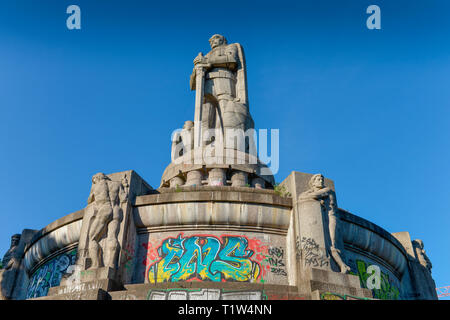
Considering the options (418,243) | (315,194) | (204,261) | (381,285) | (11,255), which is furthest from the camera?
(418,243)

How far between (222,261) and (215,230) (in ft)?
3.00

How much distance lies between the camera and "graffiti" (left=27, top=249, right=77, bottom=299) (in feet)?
40.1

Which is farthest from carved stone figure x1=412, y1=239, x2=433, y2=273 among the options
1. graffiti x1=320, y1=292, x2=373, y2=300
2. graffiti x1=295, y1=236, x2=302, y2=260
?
graffiti x1=320, y1=292, x2=373, y2=300

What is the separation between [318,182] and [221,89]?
25.8ft

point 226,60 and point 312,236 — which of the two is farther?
point 226,60

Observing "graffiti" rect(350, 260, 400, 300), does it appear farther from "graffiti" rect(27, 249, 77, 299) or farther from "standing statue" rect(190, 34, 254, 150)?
"graffiti" rect(27, 249, 77, 299)

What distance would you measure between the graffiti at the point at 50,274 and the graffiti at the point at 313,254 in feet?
19.7

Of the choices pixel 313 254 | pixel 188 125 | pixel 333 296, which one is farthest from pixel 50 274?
pixel 188 125

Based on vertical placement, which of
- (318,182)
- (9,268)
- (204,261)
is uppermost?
(318,182)

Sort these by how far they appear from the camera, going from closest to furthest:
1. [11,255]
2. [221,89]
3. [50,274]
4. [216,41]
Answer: [50,274] → [11,255] → [221,89] → [216,41]

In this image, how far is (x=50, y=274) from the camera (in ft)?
41.4

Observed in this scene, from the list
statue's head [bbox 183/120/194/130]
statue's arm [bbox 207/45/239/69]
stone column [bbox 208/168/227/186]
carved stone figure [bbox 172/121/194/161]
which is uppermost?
statue's arm [bbox 207/45/239/69]

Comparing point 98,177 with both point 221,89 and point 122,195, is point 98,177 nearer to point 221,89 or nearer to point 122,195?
point 122,195

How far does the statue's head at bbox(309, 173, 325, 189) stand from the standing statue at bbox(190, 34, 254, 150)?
19.3 feet
